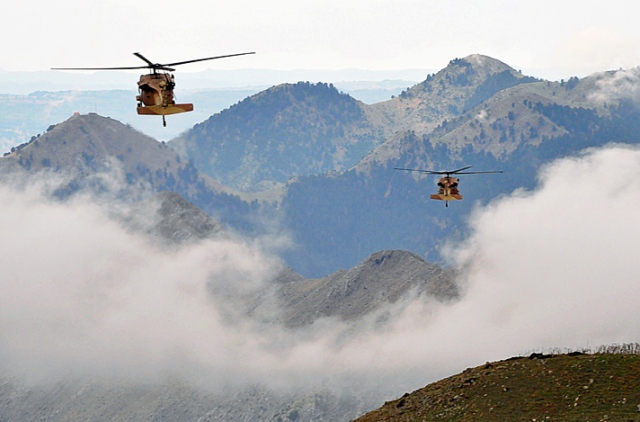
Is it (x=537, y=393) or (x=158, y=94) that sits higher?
(x=158, y=94)

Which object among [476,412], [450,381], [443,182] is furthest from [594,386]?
[443,182]

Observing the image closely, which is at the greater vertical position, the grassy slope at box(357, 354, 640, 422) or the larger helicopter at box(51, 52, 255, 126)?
the larger helicopter at box(51, 52, 255, 126)

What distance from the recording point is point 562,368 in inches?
4857

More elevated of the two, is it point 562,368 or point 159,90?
point 159,90

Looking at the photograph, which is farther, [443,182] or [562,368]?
[443,182]

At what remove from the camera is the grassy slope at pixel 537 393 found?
111625mm

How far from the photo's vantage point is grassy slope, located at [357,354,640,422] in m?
112

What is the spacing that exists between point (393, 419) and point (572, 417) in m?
26.6

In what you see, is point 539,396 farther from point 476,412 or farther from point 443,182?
point 443,182

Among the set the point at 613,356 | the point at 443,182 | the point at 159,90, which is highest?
the point at 159,90

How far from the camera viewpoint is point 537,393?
119312mm

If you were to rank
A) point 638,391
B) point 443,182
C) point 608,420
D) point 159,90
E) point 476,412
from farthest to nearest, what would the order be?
point 443,182 → point 476,412 → point 638,391 → point 608,420 → point 159,90

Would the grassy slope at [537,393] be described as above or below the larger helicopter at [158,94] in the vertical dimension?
below

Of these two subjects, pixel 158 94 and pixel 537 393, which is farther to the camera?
pixel 537 393
